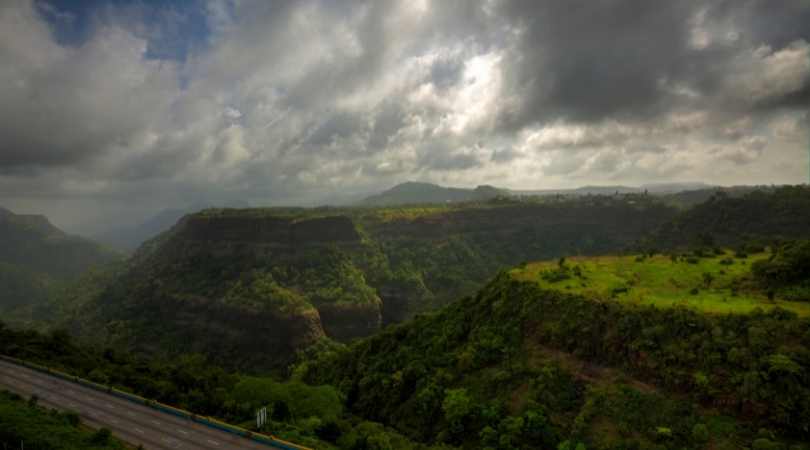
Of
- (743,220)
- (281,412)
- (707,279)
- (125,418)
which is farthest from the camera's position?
(743,220)

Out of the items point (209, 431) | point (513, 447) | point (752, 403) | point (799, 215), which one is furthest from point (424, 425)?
point (799, 215)

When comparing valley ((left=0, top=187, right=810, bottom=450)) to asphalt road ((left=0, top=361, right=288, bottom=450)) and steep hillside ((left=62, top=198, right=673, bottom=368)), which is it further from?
steep hillside ((left=62, top=198, right=673, bottom=368))

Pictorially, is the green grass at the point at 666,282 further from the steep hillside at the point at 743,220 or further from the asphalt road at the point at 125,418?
the steep hillside at the point at 743,220

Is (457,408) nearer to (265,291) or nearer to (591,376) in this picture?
(591,376)

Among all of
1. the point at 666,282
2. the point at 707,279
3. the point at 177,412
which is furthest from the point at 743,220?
the point at 177,412

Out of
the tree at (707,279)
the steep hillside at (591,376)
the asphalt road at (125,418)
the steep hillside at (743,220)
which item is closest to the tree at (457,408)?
the steep hillside at (591,376)

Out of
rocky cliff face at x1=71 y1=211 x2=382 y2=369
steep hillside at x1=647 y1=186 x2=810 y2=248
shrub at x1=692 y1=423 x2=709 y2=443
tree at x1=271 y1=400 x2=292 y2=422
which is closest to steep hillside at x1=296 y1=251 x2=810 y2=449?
shrub at x1=692 y1=423 x2=709 y2=443
